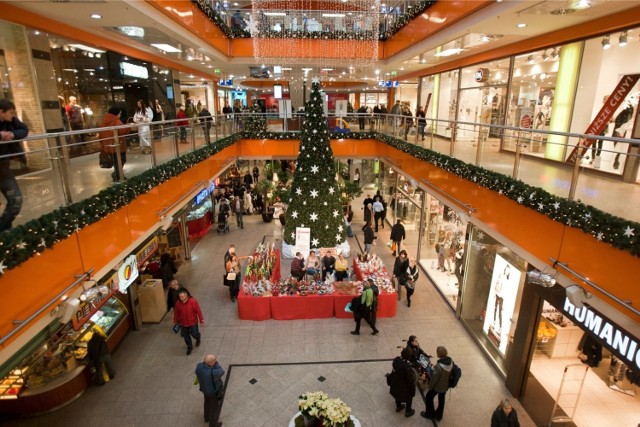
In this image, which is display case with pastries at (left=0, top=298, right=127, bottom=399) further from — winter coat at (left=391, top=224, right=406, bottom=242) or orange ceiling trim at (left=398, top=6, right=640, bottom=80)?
orange ceiling trim at (left=398, top=6, right=640, bottom=80)

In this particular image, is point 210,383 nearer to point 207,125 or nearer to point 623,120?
point 207,125

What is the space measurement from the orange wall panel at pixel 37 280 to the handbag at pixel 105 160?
1.61 metres

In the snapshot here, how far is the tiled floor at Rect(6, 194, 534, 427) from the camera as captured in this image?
274 inches

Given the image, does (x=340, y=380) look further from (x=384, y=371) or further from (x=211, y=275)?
(x=211, y=275)

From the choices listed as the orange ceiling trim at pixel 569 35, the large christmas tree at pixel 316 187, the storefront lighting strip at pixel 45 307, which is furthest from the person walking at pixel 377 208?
the storefront lighting strip at pixel 45 307

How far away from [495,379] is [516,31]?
817 cm

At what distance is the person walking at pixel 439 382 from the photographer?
21.1 ft

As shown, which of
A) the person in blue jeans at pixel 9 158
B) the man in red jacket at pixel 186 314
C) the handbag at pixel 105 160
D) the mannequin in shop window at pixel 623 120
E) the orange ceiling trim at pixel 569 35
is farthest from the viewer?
the man in red jacket at pixel 186 314

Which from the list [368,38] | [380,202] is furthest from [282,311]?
[368,38]

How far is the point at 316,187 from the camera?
1316 cm

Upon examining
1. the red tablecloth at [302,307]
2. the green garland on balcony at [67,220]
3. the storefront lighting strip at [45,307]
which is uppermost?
the green garland on balcony at [67,220]

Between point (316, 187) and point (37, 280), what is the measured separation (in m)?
9.50

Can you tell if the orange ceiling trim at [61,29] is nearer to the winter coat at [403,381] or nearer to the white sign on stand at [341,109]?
the white sign on stand at [341,109]

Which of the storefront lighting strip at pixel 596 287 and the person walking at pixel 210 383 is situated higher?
the storefront lighting strip at pixel 596 287
